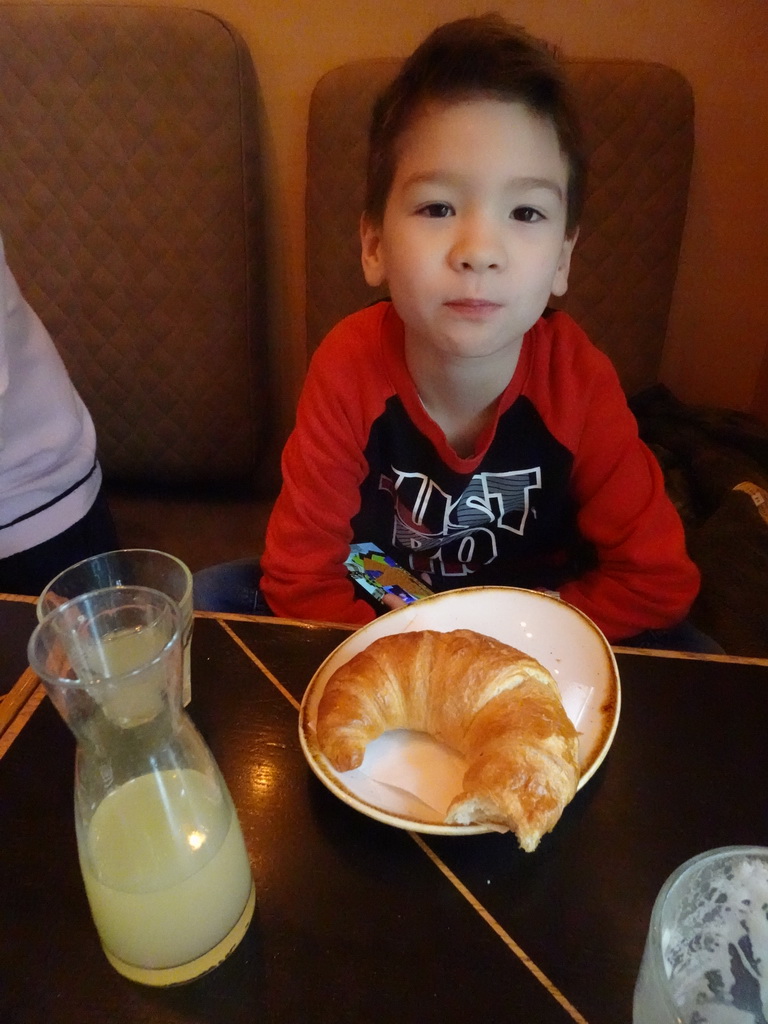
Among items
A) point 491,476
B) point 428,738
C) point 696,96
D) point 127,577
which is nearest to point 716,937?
point 428,738

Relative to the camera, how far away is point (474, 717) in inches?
22.9

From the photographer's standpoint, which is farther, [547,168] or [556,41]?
[556,41]

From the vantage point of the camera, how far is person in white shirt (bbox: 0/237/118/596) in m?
1.10

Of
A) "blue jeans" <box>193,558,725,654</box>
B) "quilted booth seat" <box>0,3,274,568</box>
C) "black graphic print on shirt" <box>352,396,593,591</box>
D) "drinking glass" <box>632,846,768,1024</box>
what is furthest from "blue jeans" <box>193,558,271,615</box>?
"drinking glass" <box>632,846,768,1024</box>

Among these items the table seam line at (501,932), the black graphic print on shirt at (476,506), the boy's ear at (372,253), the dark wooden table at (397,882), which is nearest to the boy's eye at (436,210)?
the boy's ear at (372,253)

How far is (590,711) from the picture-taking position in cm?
63

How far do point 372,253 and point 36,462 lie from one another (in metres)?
0.58

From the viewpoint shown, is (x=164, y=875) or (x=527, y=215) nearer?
(x=164, y=875)

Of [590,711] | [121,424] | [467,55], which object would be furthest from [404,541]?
[121,424]

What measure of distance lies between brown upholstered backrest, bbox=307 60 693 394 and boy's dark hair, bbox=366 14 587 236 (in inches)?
15.6

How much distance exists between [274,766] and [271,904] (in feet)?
0.38

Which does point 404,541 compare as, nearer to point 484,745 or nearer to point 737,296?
point 484,745

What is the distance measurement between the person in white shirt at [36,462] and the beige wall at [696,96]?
0.59 m

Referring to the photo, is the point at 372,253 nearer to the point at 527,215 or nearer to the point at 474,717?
the point at 527,215
